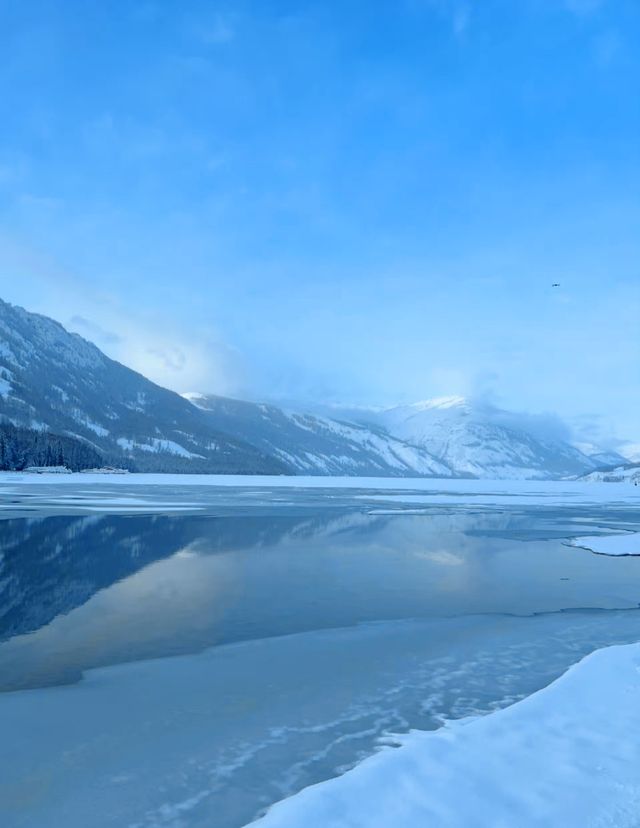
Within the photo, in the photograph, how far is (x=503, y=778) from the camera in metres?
7.29

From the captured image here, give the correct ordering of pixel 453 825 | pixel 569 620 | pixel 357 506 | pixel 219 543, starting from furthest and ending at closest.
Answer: pixel 357 506
pixel 219 543
pixel 569 620
pixel 453 825

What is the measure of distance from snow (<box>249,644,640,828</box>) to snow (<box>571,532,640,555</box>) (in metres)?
20.1

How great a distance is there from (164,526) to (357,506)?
24.1 metres

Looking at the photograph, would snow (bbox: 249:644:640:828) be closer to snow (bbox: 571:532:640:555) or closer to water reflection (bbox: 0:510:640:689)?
water reflection (bbox: 0:510:640:689)

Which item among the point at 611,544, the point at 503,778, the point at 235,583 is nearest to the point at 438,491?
the point at 611,544

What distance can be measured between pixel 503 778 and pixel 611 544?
2598 cm

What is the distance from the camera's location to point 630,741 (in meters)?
8.39

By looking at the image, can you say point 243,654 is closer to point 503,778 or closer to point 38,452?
point 503,778

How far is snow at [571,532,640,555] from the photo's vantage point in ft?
91.8

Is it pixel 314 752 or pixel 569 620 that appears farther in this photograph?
pixel 569 620

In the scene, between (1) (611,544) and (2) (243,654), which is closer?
(2) (243,654)

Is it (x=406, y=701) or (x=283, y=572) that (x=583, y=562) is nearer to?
(x=283, y=572)

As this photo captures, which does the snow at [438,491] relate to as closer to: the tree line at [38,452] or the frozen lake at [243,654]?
the tree line at [38,452]

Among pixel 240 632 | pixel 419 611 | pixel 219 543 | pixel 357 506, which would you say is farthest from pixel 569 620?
pixel 357 506
